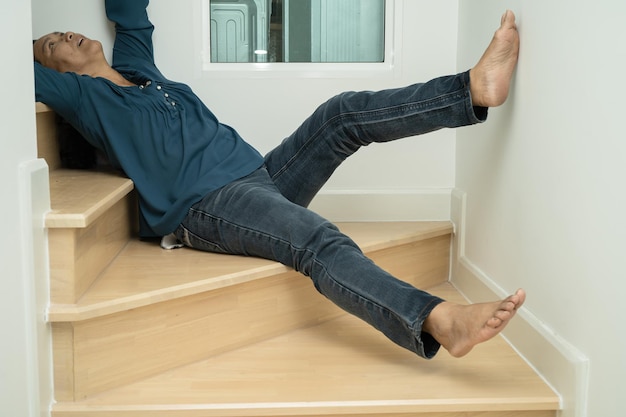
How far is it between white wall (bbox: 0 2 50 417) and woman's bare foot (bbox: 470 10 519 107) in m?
0.99

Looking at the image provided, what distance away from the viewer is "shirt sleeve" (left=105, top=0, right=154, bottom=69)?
2.22m

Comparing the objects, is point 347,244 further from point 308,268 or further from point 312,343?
point 312,343

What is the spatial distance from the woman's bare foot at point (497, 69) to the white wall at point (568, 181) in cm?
3

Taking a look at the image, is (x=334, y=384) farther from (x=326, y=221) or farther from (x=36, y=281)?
(x=36, y=281)

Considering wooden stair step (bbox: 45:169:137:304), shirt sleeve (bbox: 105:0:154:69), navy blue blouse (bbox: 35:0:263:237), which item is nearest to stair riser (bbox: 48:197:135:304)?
wooden stair step (bbox: 45:169:137:304)

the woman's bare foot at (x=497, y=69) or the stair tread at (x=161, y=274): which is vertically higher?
the woman's bare foot at (x=497, y=69)

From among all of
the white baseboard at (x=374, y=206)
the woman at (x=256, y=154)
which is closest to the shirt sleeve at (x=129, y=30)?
the woman at (x=256, y=154)

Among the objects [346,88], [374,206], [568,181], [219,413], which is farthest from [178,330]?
[346,88]

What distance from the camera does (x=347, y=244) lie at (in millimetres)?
1665

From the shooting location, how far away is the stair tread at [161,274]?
146 cm

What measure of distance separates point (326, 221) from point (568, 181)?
0.56 metres

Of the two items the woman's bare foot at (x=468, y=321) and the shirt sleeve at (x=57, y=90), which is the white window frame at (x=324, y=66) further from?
the woman's bare foot at (x=468, y=321)

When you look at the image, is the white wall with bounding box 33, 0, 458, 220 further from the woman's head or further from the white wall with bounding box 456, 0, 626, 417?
the white wall with bounding box 456, 0, 626, 417

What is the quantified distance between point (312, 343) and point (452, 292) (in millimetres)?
642
